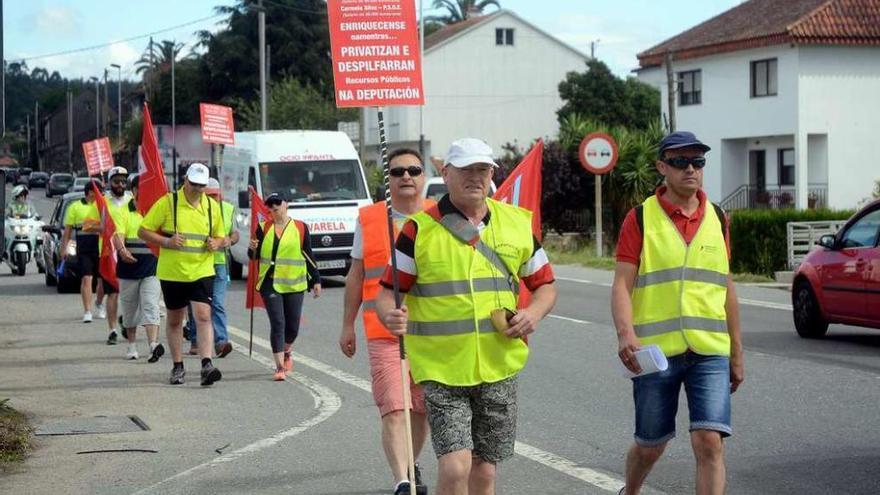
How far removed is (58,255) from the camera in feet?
83.1

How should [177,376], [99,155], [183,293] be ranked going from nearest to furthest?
1. [183,293]
2. [177,376]
3. [99,155]

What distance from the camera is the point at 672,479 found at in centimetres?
816

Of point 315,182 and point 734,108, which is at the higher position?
point 734,108

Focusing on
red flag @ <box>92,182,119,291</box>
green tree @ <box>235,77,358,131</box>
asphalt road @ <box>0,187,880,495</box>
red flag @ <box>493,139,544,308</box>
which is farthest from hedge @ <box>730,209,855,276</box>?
green tree @ <box>235,77,358,131</box>

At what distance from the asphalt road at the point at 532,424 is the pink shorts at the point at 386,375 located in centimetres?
70

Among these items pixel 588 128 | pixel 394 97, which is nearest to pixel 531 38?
pixel 588 128

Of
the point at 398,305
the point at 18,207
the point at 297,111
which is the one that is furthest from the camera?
the point at 297,111

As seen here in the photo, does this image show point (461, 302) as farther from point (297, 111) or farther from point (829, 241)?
point (297, 111)

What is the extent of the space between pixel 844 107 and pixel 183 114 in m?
47.5

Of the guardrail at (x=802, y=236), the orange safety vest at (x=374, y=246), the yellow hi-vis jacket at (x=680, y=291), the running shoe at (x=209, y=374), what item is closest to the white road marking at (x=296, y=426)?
the running shoe at (x=209, y=374)

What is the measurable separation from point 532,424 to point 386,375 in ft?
9.48

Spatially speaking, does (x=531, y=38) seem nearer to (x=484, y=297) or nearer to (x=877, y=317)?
(x=877, y=317)

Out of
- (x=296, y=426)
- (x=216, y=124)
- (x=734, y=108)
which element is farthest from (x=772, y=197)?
(x=296, y=426)

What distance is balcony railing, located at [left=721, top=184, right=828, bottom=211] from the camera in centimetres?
5025
